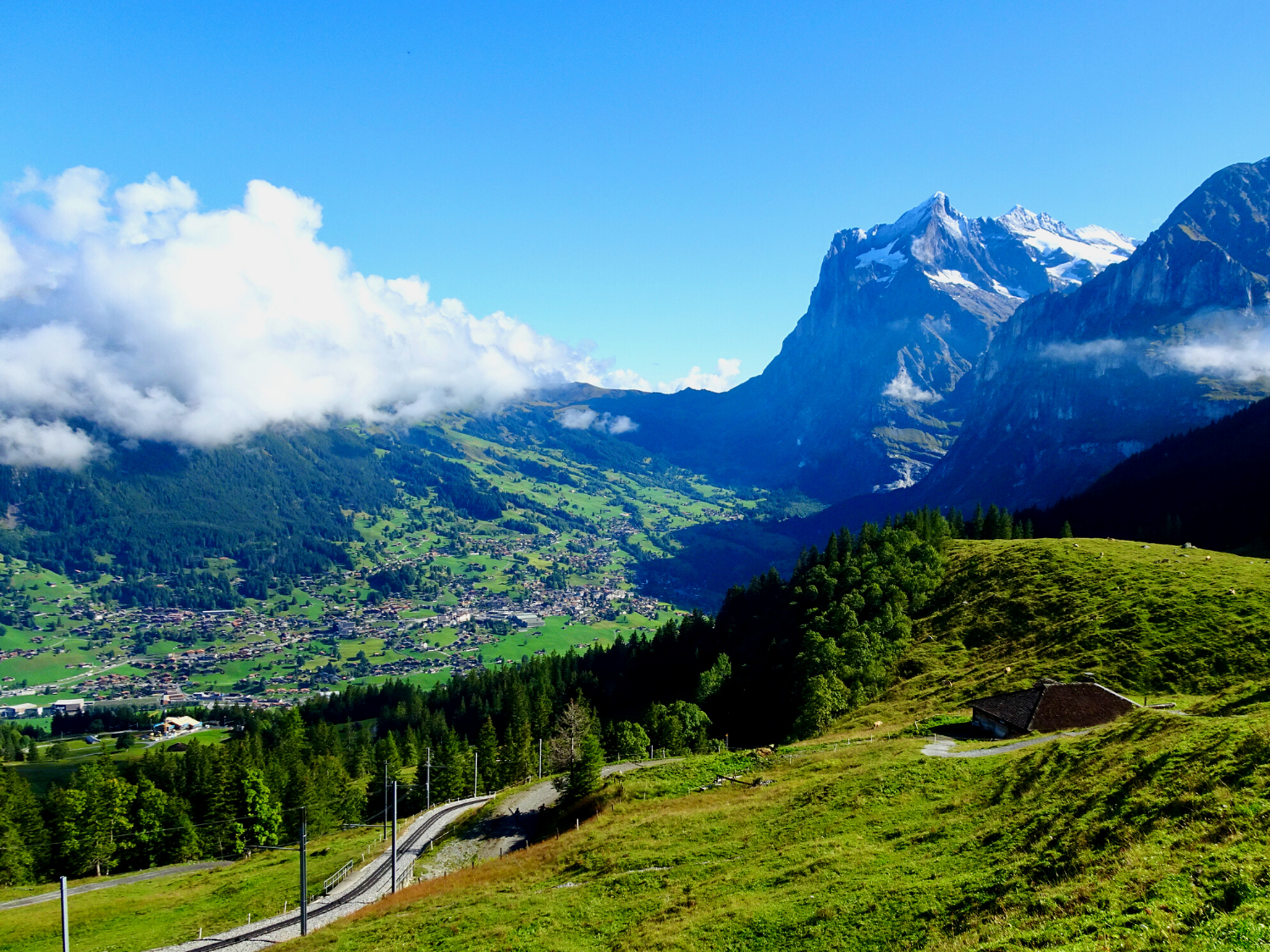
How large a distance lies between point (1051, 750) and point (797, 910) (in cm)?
1990

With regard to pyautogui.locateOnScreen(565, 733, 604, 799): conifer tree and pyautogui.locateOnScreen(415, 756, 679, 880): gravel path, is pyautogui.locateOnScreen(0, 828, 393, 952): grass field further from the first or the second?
pyautogui.locateOnScreen(565, 733, 604, 799): conifer tree

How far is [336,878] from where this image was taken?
213 feet

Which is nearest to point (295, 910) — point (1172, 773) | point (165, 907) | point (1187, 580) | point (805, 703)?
point (165, 907)

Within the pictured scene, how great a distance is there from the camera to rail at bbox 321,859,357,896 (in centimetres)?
6222

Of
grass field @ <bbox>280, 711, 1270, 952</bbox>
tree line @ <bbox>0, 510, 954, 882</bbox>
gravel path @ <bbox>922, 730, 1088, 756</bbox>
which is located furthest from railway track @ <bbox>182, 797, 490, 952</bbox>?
gravel path @ <bbox>922, 730, 1088, 756</bbox>

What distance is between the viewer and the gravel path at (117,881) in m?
72.1

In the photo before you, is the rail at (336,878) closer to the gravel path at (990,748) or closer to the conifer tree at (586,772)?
the conifer tree at (586,772)

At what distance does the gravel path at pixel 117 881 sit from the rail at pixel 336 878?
25738 mm

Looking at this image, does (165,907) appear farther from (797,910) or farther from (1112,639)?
(1112,639)

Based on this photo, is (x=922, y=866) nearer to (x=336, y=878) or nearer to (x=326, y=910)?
(x=326, y=910)

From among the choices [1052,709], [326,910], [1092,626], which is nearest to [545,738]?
[326,910]

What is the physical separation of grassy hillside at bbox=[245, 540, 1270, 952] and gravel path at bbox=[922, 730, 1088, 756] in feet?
6.19

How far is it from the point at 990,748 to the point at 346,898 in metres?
49.6

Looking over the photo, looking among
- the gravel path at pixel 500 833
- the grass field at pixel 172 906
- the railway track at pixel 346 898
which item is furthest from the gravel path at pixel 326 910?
the grass field at pixel 172 906
